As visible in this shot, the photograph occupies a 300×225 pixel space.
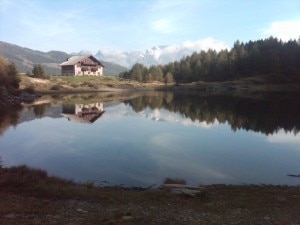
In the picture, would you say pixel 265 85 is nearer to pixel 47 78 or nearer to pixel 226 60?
pixel 226 60

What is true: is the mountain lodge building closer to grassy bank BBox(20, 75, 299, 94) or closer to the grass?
grassy bank BBox(20, 75, 299, 94)

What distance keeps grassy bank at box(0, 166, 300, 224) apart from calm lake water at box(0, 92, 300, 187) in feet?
11.9

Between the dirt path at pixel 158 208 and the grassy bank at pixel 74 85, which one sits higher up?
the grassy bank at pixel 74 85

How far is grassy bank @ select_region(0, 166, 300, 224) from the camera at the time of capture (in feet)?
48.2

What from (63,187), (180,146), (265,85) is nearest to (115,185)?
(63,187)

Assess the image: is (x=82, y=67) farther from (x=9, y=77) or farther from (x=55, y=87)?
(x=9, y=77)

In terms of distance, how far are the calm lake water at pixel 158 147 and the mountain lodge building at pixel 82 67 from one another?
4937 inches

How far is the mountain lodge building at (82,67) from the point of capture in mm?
183000

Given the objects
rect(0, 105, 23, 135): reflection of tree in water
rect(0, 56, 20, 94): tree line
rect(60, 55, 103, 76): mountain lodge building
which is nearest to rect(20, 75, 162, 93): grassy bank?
rect(0, 56, 20, 94): tree line

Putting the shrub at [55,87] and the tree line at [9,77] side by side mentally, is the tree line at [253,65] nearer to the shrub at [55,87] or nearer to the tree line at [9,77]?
the shrub at [55,87]

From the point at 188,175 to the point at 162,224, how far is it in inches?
447

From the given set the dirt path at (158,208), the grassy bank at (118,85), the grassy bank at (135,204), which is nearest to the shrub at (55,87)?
the grassy bank at (118,85)

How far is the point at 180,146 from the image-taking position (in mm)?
35688

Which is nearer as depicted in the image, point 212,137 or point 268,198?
point 268,198
